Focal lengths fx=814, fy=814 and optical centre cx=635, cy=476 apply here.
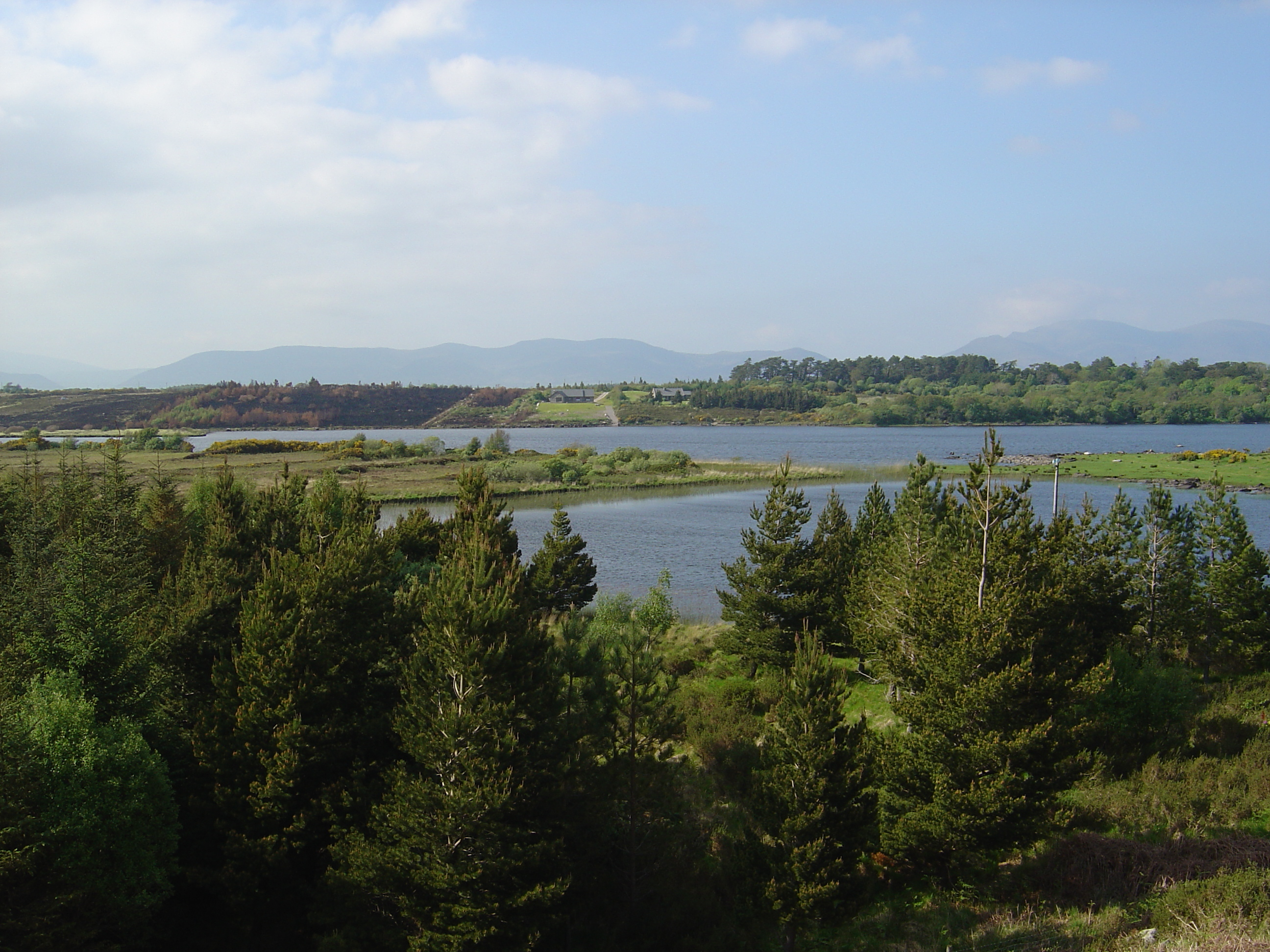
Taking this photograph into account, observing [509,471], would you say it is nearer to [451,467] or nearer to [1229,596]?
[451,467]

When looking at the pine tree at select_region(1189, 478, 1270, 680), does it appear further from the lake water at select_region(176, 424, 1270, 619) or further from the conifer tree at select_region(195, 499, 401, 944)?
the conifer tree at select_region(195, 499, 401, 944)

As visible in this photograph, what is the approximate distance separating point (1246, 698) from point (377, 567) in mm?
27088

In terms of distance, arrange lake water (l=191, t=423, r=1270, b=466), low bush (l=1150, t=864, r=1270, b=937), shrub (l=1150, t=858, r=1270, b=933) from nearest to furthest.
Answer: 1. low bush (l=1150, t=864, r=1270, b=937)
2. shrub (l=1150, t=858, r=1270, b=933)
3. lake water (l=191, t=423, r=1270, b=466)

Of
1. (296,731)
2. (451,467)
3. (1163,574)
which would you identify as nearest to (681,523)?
(451,467)

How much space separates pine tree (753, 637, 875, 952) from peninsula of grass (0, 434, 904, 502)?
212 ft

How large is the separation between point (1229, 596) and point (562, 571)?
26.1 metres

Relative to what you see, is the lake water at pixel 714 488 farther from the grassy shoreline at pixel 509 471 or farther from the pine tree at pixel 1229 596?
the pine tree at pixel 1229 596

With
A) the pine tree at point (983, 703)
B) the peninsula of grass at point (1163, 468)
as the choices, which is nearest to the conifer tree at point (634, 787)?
the pine tree at point (983, 703)

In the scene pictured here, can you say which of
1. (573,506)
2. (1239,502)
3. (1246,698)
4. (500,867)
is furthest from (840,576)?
(1239,502)

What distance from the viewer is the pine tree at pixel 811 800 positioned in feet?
54.2

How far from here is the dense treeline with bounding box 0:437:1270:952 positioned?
15.5 metres

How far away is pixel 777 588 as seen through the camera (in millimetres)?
32844

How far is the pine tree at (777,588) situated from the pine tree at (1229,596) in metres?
13.7

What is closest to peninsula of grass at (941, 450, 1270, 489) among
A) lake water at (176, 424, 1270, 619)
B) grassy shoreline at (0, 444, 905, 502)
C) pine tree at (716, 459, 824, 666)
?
lake water at (176, 424, 1270, 619)
